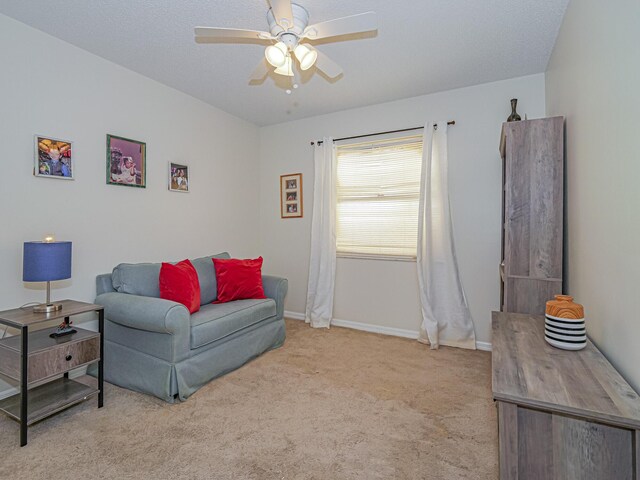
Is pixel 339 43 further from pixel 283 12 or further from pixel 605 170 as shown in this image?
pixel 605 170

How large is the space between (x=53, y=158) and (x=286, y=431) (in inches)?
97.3

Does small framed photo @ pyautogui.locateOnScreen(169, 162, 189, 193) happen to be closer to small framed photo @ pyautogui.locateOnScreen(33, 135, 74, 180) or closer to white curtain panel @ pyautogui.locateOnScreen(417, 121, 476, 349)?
small framed photo @ pyautogui.locateOnScreen(33, 135, 74, 180)

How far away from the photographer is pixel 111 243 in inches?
110

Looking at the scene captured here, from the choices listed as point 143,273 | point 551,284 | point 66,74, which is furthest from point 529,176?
point 66,74

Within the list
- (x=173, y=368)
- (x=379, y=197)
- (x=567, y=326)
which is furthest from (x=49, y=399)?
(x=379, y=197)

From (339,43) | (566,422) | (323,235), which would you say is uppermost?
(339,43)

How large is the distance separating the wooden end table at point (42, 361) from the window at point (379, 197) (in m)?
2.55

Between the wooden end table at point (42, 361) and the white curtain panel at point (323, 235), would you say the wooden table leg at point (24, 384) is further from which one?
the white curtain panel at point (323, 235)

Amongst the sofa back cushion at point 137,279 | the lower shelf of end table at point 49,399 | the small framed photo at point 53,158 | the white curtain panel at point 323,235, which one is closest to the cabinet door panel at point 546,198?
the white curtain panel at point 323,235

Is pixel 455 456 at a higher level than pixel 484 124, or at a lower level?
lower

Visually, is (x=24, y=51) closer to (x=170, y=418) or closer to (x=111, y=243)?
(x=111, y=243)

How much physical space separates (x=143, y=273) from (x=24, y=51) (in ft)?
5.62

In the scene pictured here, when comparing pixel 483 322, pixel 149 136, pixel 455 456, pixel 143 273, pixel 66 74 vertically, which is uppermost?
pixel 66 74

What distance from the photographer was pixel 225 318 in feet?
8.52
